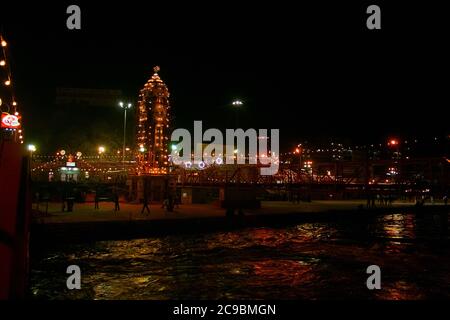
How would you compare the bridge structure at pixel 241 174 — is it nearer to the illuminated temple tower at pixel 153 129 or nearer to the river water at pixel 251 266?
the illuminated temple tower at pixel 153 129

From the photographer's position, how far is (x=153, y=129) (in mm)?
36594

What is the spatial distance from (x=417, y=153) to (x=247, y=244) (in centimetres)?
5428

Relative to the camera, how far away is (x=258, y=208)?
3709cm

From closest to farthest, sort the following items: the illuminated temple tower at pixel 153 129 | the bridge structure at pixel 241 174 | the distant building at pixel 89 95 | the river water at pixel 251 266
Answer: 1. the river water at pixel 251 266
2. the illuminated temple tower at pixel 153 129
3. the bridge structure at pixel 241 174
4. the distant building at pixel 89 95

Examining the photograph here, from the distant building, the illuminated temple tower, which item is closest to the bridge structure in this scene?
the illuminated temple tower

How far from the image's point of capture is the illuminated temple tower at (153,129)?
120 ft

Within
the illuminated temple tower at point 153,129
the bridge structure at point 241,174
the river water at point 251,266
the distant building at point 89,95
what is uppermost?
the distant building at point 89,95

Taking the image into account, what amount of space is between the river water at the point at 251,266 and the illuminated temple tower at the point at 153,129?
11.1m

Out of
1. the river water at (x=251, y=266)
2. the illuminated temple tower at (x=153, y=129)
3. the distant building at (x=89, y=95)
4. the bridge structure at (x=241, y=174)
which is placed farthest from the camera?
the distant building at (x=89, y=95)

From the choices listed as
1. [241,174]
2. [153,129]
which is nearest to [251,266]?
[153,129]

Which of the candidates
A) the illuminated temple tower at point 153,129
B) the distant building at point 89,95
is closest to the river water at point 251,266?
the illuminated temple tower at point 153,129

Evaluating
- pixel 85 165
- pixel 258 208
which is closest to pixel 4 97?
pixel 85 165

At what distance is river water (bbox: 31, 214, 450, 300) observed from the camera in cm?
1397
